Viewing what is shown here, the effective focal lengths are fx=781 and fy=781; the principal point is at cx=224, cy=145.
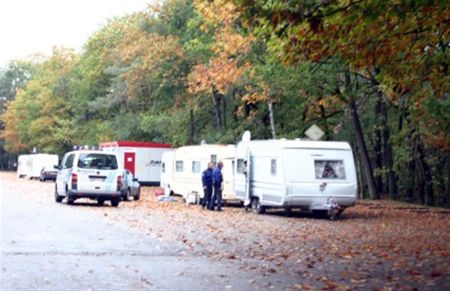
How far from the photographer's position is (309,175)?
2531 cm

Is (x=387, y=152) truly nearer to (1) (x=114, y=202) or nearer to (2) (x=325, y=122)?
(2) (x=325, y=122)

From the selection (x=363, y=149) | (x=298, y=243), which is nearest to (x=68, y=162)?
(x=298, y=243)

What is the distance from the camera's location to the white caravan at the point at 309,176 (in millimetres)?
25141

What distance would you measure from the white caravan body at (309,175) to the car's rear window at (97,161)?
608cm

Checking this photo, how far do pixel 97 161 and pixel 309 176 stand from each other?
8.28 m

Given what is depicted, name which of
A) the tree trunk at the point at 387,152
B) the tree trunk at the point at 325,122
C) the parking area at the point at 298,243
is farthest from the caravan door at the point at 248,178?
the tree trunk at the point at 325,122

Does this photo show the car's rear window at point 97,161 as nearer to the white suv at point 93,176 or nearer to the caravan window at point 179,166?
the white suv at point 93,176

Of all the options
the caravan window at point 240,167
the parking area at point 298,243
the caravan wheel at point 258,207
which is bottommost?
the parking area at point 298,243

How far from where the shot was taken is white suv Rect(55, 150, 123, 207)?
28453 mm

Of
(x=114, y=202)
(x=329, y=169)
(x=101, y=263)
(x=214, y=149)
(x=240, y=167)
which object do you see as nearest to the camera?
(x=101, y=263)

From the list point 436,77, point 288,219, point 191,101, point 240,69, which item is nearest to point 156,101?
point 191,101

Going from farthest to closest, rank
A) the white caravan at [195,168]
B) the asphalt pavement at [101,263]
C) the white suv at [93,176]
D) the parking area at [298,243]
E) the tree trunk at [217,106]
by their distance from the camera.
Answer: the tree trunk at [217,106] < the white caravan at [195,168] < the white suv at [93,176] < the parking area at [298,243] < the asphalt pavement at [101,263]

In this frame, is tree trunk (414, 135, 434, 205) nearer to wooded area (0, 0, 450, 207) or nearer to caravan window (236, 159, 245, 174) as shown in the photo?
wooded area (0, 0, 450, 207)

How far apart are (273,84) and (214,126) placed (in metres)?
15.5
